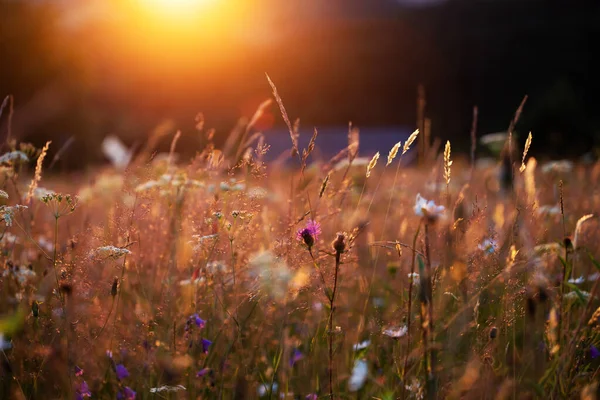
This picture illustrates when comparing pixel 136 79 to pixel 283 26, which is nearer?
pixel 136 79

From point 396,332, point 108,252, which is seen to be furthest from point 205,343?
point 396,332

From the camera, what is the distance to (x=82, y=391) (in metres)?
1.30

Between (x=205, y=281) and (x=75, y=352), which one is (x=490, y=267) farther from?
(x=75, y=352)

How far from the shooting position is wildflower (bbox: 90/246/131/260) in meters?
1.20

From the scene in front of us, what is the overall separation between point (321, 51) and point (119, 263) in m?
21.8

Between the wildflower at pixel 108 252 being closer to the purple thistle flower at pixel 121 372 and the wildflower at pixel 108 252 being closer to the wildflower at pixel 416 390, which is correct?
the purple thistle flower at pixel 121 372

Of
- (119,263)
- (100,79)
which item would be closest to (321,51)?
(100,79)

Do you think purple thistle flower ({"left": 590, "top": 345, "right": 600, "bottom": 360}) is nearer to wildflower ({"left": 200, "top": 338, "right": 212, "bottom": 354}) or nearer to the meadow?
the meadow

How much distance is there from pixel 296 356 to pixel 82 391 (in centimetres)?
52

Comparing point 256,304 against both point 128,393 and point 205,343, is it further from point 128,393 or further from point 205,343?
point 128,393

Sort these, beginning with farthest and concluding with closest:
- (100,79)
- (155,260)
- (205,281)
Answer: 1. (100,79)
2. (155,260)
3. (205,281)

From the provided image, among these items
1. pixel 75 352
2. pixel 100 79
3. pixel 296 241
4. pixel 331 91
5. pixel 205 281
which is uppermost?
pixel 296 241

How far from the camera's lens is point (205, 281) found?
1417 millimetres

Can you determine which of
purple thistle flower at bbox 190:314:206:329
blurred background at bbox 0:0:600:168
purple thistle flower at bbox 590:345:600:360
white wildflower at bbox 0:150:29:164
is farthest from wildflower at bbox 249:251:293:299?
blurred background at bbox 0:0:600:168
